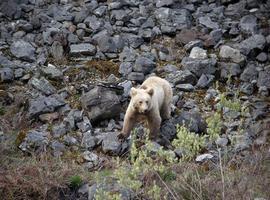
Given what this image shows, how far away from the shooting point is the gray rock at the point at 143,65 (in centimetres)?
1111

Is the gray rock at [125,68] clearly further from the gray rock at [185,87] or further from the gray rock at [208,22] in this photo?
the gray rock at [208,22]

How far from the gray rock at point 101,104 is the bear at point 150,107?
521mm

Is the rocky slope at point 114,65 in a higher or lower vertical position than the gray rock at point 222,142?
higher

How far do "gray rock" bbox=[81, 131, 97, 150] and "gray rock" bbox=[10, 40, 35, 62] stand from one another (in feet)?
8.56

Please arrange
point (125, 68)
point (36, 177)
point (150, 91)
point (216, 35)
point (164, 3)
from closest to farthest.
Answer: point (36, 177), point (150, 91), point (125, 68), point (216, 35), point (164, 3)

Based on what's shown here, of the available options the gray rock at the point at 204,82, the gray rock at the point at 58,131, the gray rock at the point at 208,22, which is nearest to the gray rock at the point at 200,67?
the gray rock at the point at 204,82

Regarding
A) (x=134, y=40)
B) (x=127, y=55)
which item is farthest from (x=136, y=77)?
(x=134, y=40)

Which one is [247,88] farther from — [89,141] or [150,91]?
[89,141]

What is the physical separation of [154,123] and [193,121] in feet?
2.43

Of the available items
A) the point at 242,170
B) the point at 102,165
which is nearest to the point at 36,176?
the point at 102,165

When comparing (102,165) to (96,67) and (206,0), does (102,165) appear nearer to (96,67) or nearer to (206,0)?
(96,67)

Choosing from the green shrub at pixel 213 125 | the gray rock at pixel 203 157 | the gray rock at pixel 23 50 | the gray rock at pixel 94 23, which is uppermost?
the green shrub at pixel 213 125

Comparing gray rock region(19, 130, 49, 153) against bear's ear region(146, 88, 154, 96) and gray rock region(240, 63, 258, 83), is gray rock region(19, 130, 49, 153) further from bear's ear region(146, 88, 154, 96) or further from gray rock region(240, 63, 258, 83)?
gray rock region(240, 63, 258, 83)

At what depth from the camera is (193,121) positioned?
9602mm
